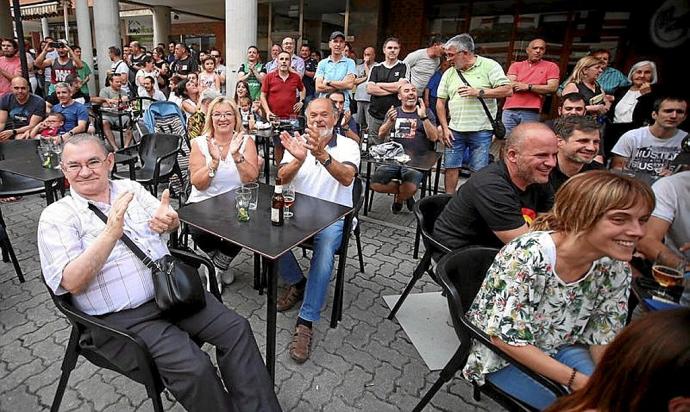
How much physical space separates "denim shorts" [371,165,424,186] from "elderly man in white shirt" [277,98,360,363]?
4.71ft

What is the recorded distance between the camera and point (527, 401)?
1422mm

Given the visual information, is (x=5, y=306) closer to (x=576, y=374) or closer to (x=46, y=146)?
(x=46, y=146)

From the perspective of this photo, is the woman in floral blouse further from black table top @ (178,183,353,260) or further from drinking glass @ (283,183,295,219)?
drinking glass @ (283,183,295,219)

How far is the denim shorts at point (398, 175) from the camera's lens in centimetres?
414

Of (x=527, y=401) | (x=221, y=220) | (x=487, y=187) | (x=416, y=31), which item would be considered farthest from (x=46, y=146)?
(x=416, y=31)

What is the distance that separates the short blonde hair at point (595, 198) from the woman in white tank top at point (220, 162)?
1.94 metres

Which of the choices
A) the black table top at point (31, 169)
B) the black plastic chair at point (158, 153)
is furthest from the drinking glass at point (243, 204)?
the black plastic chair at point (158, 153)

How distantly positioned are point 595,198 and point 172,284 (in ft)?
5.24

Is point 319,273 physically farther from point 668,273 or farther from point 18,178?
point 18,178

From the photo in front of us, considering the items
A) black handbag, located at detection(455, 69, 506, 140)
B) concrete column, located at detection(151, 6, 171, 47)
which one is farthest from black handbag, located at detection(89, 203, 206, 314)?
concrete column, located at detection(151, 6, 171, 47)

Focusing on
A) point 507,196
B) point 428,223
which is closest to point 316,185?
point 428,223

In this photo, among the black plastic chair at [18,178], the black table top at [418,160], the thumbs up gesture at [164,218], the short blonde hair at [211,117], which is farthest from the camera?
the black table top at [418,160]

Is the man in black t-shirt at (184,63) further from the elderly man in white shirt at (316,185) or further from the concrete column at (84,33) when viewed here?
the elderly man in white shirt at (316,185)

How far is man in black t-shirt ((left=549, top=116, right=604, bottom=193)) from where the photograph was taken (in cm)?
228
